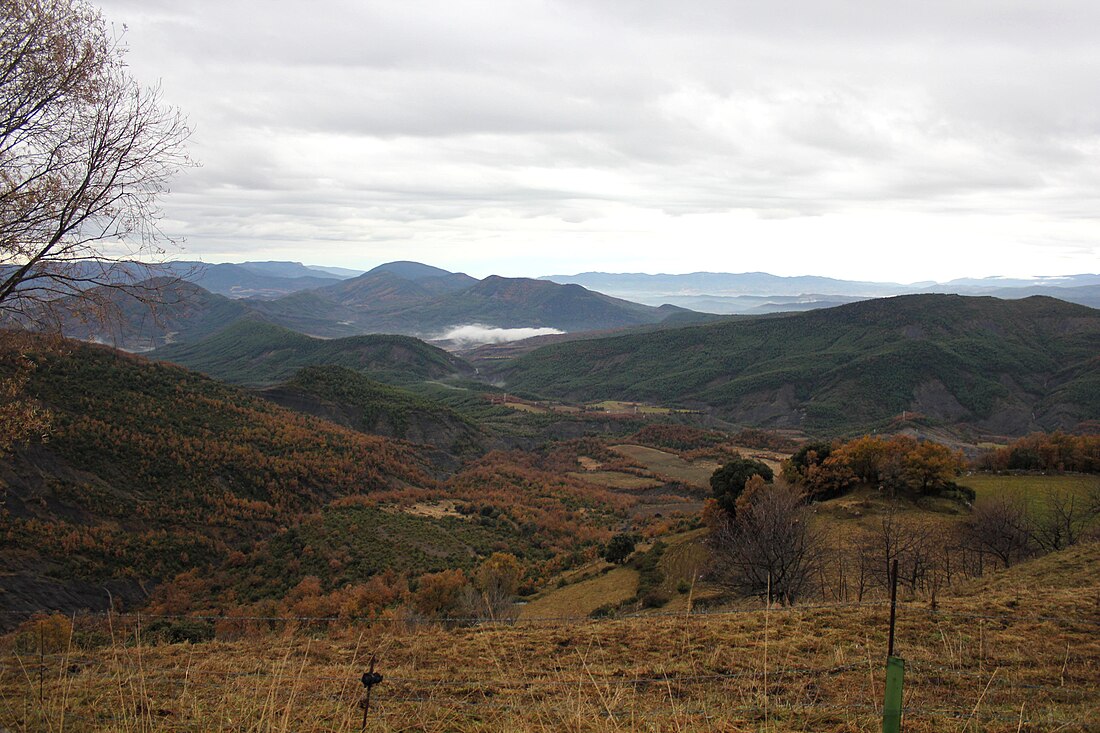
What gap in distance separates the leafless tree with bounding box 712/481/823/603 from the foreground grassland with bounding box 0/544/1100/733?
17.0 ft

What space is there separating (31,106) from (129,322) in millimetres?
2426

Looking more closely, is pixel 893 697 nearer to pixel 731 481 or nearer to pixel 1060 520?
pixel 1060 520

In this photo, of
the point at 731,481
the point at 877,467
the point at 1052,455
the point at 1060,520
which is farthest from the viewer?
the point at 1052,455

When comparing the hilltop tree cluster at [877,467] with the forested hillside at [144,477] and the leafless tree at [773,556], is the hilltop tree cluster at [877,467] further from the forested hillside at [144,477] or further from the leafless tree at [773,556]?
the forested hillside at [144,477]

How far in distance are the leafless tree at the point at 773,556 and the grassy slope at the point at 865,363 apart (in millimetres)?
104373

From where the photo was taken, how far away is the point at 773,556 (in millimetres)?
18766

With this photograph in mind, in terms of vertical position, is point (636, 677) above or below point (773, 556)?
above

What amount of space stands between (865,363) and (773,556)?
13682cm

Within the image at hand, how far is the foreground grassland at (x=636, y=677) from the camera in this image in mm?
4992

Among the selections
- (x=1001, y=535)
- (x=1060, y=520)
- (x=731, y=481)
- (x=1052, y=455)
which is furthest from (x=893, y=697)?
(x=1052, y=455)

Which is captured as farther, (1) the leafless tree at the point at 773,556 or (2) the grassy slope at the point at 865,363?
(2) the grassy slope at the point at 865,363

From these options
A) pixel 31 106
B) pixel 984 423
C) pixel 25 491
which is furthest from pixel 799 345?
pixel 31 106


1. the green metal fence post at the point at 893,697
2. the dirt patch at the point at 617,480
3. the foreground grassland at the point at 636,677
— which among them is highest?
the green metal fence post at the point at 893,697

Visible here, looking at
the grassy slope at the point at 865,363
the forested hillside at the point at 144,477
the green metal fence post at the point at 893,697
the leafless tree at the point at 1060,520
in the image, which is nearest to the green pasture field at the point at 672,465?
the forested hillside at the point at 144,477
